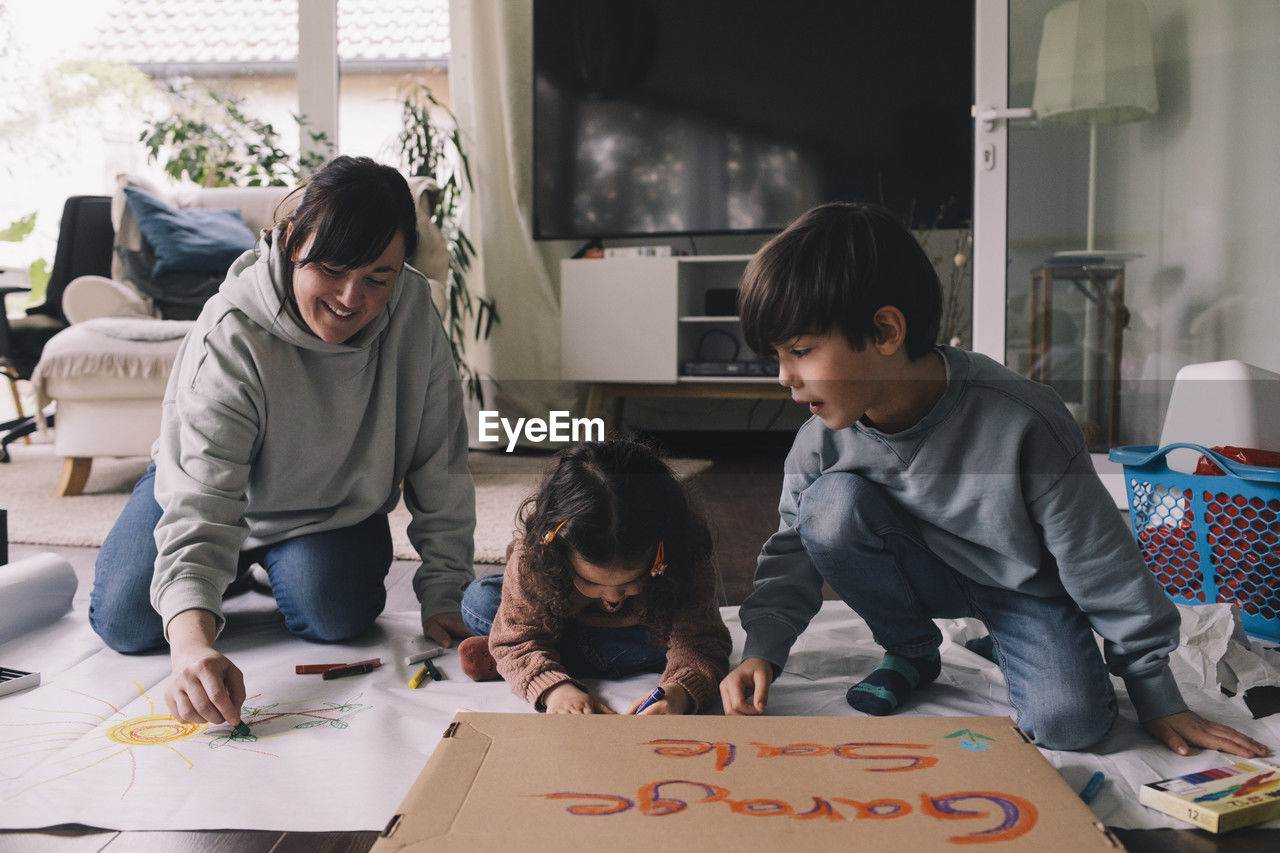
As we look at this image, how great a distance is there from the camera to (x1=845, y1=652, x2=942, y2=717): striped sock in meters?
0.97

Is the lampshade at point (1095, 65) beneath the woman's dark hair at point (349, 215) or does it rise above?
above

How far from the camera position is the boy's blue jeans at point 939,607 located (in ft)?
2.92

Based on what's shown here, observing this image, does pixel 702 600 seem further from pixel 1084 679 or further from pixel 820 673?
pixel 1084 679

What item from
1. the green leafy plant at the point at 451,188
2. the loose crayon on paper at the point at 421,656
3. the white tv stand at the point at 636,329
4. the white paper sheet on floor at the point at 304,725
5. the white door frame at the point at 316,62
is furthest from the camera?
the white door frame at the point at 316,62

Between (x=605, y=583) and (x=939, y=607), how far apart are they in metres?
0.37

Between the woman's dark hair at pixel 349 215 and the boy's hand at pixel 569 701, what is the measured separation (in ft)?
1.60

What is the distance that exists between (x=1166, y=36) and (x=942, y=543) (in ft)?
5.72

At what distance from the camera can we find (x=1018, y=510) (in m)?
0.88

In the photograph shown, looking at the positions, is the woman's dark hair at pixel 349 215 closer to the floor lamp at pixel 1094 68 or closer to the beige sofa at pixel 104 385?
the beige sofa at pixel 104 385

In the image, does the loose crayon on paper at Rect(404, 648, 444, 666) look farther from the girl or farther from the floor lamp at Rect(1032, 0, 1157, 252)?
the floor lamp at Rect(1032, 0, 1157, 252)

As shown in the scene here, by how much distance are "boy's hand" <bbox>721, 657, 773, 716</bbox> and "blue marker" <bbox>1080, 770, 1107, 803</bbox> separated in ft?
0.91

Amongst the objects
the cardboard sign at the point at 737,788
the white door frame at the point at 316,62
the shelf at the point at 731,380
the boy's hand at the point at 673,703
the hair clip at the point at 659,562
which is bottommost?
the boy's hand at the point at 673,703

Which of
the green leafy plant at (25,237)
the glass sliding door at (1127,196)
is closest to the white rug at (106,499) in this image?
the green leafy plant at (25,237)

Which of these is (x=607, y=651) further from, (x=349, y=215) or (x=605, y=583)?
(x=349, y=215)
